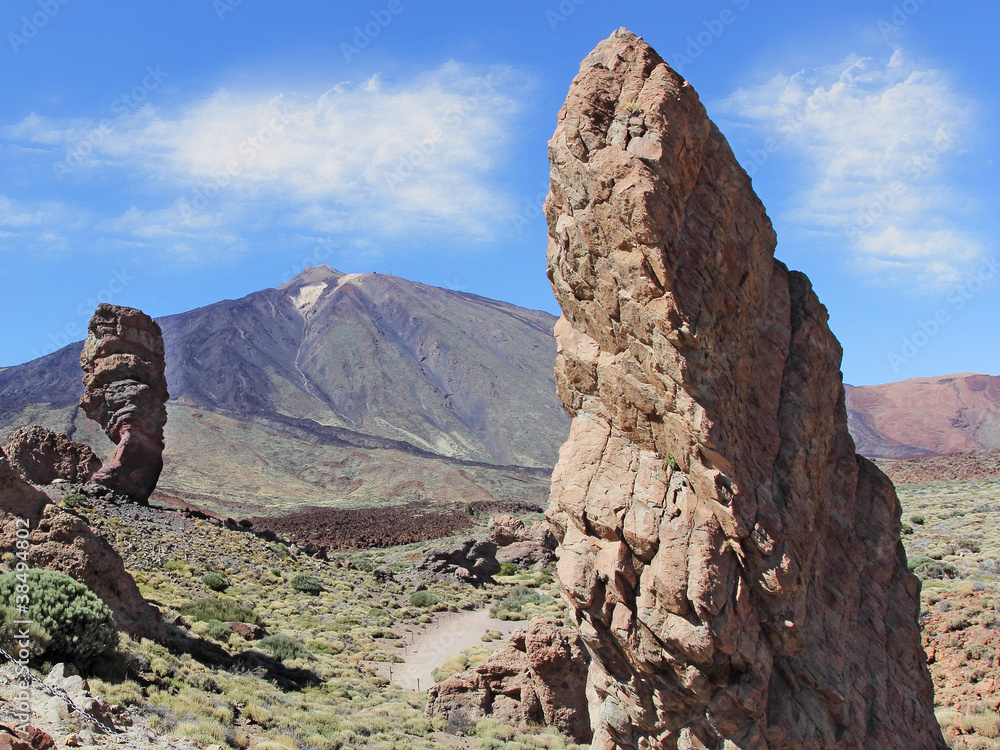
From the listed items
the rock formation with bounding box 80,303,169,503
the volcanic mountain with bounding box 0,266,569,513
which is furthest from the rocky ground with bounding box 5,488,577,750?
the volcanic mountain with bounding box 0,266,569,513

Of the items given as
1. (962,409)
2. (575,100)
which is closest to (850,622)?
(575,100)

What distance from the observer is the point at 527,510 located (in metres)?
66.7

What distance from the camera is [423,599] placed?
27734mm

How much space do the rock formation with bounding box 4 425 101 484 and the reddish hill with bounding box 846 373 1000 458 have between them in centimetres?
16342

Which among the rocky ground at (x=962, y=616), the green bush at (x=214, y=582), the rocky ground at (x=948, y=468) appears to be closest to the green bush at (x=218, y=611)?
the green bush at (x=214, y=582)

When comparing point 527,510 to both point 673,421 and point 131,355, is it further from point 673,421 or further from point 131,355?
point 673,421

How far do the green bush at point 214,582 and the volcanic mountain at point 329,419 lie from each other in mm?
49978

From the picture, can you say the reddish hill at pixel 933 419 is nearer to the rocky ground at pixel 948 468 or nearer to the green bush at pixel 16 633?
the rocky ground at pixel 948 468

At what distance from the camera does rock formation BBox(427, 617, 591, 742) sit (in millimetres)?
13781

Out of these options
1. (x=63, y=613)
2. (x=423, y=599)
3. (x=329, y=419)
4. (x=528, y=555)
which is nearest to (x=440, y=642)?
(x=423, y=599)

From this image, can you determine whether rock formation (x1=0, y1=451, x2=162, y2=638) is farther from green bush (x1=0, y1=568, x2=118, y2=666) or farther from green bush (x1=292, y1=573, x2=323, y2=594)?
green bush (x1=292, y1=573, x2=323, y2=594)

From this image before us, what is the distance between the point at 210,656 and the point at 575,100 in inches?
535

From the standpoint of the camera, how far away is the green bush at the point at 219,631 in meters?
17.9

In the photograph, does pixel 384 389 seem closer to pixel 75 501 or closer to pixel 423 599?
pixel 75 501
